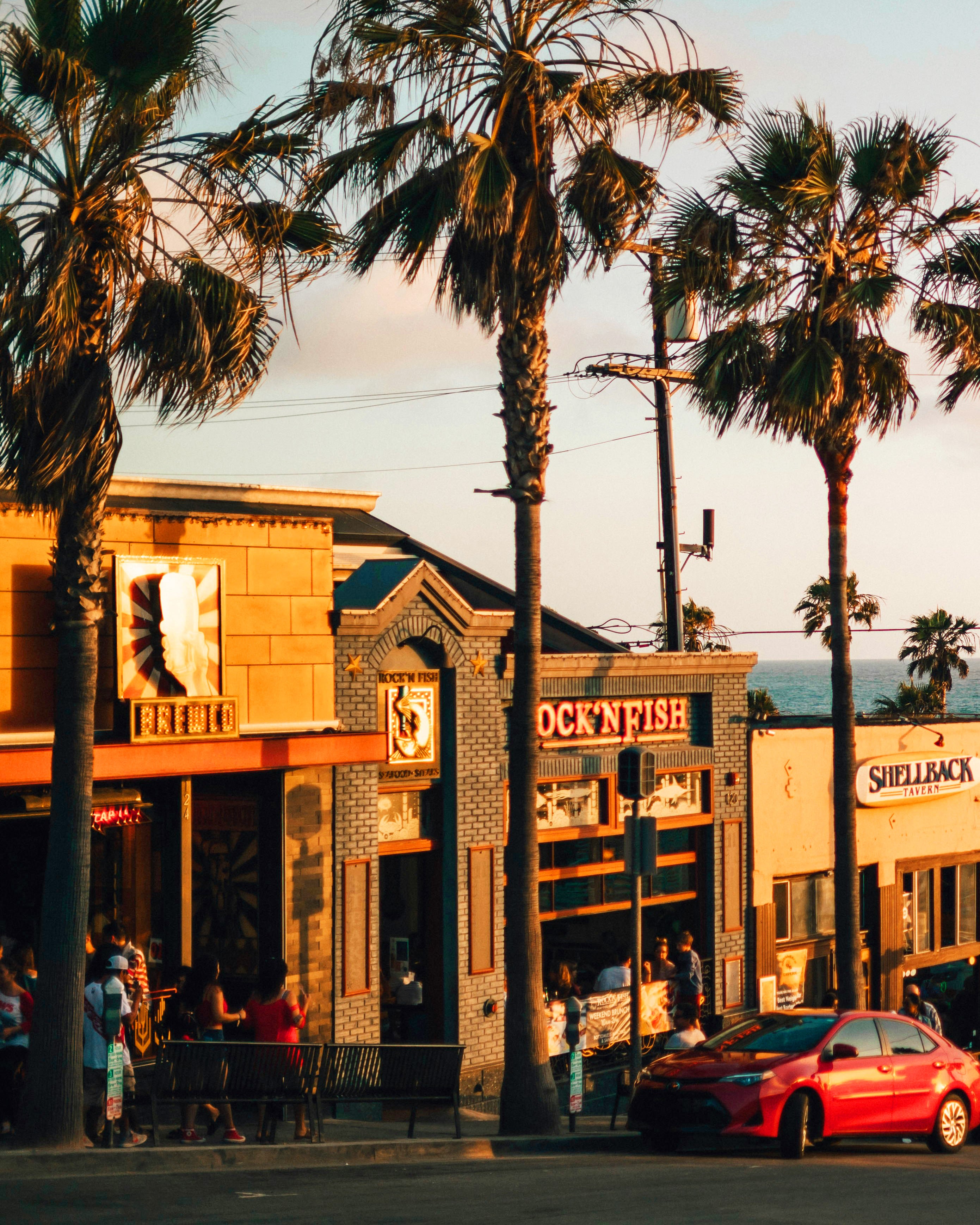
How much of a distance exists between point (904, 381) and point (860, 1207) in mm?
11588

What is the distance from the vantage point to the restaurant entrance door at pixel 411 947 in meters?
19.6

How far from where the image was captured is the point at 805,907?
25.7m

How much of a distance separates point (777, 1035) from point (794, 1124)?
0.95m

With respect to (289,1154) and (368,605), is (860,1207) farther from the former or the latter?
(368,605)

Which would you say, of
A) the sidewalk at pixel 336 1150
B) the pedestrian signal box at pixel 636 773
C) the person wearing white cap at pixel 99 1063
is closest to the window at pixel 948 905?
the pedestrian signal box at pixel 636 773

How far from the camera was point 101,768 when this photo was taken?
15336 mm

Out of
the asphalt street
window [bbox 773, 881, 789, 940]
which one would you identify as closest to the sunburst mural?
the asphalt street

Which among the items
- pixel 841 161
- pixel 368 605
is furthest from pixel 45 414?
pixel 841 161

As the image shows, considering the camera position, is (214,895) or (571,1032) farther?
(214,895)

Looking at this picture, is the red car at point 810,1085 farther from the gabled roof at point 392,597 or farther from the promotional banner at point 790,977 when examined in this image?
the promotional banner at point 790,977

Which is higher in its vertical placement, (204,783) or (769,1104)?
(204,783)

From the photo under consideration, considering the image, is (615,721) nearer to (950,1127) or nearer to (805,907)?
(805,907)

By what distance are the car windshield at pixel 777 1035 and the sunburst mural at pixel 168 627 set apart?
21.0ft

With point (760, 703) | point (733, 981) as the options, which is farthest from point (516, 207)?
point (760, 703)
